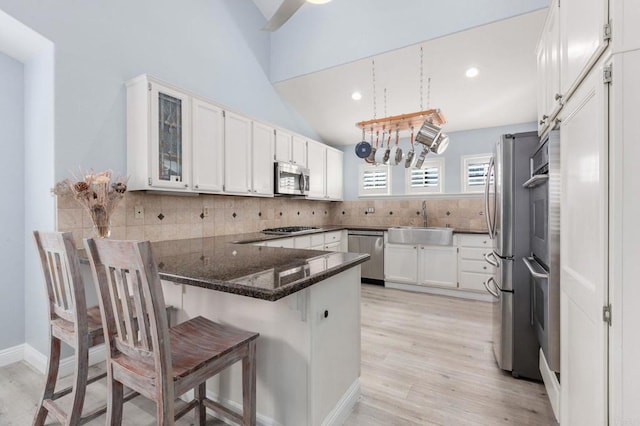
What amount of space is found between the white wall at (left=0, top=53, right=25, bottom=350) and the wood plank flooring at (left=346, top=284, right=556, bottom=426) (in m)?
2.66

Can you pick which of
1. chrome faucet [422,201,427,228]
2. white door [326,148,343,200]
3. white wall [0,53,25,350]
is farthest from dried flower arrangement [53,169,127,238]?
chrome faucet [422,201,427,228]

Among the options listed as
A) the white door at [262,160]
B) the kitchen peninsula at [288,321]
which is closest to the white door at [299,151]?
the white door at [262,160]

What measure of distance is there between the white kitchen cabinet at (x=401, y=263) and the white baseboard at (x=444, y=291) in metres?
0.08

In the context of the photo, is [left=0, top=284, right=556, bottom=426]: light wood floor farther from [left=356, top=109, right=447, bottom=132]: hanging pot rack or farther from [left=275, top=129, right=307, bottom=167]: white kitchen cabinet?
[left=275, top=129, right=307, bottom=167]: white kitchen cabinet

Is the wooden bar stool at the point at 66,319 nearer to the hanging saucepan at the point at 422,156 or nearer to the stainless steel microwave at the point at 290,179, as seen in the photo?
the stainless steel microwave at the point at 290,179

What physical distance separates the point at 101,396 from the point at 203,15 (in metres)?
3.55

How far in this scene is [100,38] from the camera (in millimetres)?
2332

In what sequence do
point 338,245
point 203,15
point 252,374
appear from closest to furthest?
point 252,374 < point 203,15 < point 338,245

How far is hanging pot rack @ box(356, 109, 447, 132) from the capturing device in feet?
8.73

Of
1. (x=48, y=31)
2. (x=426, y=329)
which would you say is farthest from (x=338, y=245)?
(x=48, y=31)

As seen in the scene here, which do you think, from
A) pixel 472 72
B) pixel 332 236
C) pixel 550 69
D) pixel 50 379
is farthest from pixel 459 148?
pixel 50 379

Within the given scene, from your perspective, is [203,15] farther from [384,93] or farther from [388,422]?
[388,422]

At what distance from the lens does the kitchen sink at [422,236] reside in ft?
13.1

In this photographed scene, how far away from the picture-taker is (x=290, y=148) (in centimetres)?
401
